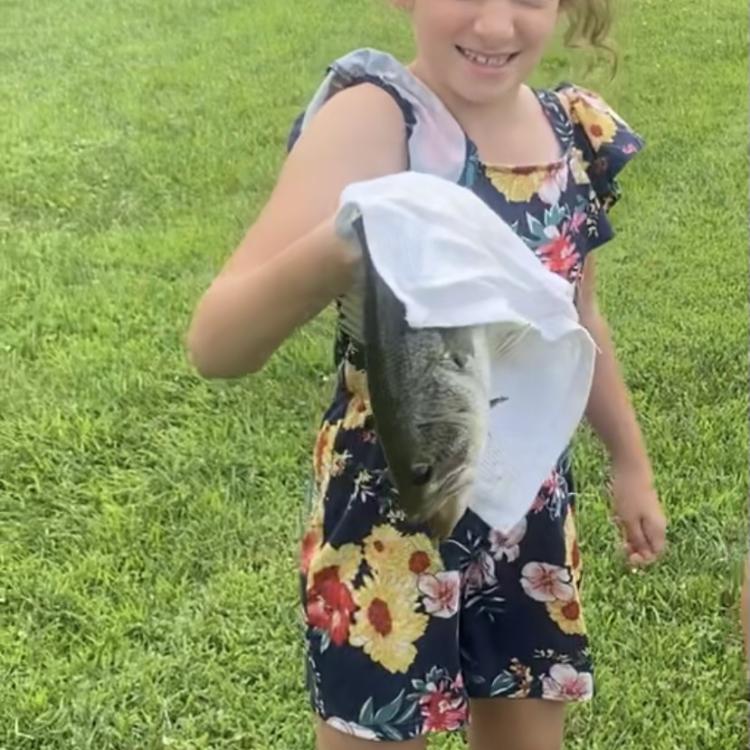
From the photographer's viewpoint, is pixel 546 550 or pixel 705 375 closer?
pixel 546 550

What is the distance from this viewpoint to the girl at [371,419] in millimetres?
1442

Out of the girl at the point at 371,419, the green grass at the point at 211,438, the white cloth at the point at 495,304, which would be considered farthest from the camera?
the green grass at the point at 211,438

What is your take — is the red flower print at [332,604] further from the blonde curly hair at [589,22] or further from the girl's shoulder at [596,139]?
the blonde curly hair at [589,22]

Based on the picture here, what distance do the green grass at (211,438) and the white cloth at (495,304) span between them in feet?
2.67

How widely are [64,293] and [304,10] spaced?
3.70 meters

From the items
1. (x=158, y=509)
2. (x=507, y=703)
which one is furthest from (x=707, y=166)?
(x=507, y=703)

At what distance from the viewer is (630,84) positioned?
5875 millimetres

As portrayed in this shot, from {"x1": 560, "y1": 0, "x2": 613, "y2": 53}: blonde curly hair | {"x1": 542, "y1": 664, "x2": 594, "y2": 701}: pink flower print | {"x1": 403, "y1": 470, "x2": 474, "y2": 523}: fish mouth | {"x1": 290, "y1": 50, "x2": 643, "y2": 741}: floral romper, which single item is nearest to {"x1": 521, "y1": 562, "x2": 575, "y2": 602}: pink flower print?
{"x1": 290, "y1": 50, "x2": 643, "y2": 741}: floral romper

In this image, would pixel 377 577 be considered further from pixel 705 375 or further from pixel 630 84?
pixel 630 84

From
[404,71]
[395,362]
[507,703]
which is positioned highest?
[404,71]

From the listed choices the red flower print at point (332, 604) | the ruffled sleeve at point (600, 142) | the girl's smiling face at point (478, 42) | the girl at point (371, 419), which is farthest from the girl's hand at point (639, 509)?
the girl's smiling face at point (478, 42)

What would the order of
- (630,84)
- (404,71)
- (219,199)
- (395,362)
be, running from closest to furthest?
1. (395,362)
2. (404,71)
3. (219,199)
4. (630,84)

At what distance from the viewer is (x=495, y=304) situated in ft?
4.03

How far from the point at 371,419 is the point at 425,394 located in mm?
334
